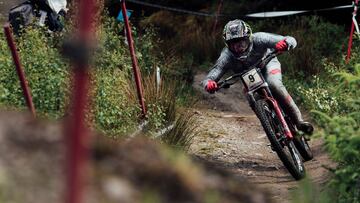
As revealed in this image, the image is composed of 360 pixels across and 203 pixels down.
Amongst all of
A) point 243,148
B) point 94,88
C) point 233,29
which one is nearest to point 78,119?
point 94,88

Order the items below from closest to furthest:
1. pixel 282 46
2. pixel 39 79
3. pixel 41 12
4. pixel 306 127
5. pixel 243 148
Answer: pixel 39 79
pixel 282 46
pixel 306 127
pixel 243 148
pixel 41 12

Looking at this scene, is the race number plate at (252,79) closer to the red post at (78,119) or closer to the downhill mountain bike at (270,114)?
the downhill mountain bike at (270,114)

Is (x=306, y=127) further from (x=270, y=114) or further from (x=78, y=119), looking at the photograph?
(x=78, y=119)

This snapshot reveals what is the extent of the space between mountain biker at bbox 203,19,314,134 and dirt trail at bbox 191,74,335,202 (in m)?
0.51

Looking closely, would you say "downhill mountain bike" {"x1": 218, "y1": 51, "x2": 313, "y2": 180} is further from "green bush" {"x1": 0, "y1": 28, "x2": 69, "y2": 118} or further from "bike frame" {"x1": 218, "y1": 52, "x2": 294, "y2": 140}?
"green bush" {"x1": 0, "y1": 28, "x2": 69, "y2": 118}

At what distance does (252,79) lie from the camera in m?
7.32

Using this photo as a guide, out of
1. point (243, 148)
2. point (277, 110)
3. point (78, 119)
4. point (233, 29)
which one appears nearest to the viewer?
point (78, 119)

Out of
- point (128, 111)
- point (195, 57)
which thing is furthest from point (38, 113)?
point (195, 57)

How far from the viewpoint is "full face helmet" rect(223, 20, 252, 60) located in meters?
7.50

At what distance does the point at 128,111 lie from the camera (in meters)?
7.05

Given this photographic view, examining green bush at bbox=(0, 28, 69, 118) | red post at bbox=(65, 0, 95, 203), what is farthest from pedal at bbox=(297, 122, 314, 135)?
red post at bbox=(65, 0, 95, 203)

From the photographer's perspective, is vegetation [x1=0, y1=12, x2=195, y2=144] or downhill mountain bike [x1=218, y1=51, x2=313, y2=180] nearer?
vegetation [x1=0, y1=12, x2=195, y2=144]

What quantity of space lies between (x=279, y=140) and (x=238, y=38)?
0.96m

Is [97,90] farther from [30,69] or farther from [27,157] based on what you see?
[27,157]
